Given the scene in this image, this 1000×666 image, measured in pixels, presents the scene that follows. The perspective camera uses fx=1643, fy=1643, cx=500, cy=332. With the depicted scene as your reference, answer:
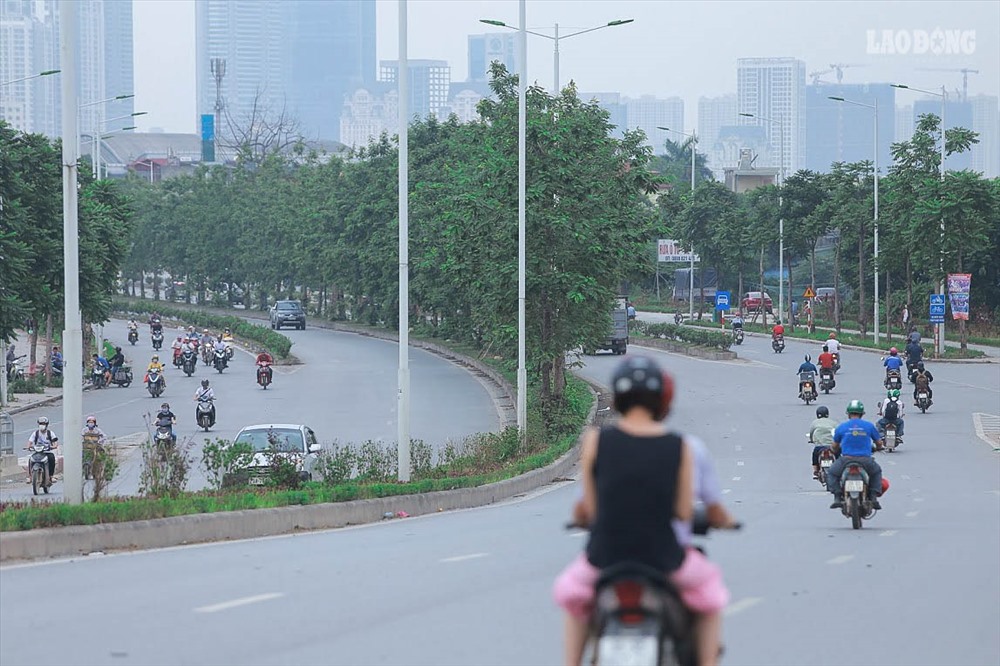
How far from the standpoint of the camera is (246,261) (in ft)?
362

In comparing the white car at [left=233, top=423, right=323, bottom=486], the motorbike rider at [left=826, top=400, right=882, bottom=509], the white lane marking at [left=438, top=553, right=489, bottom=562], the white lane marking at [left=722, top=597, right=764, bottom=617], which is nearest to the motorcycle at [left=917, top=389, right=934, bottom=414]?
the white car at [left=233, top=423, right=323, bottom=486]

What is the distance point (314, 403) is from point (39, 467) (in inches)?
853

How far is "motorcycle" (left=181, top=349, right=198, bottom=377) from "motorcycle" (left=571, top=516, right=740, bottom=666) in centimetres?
6014

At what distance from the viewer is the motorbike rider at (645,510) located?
17.5ft

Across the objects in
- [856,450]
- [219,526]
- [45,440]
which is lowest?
[45,440]

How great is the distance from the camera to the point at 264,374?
5650cm

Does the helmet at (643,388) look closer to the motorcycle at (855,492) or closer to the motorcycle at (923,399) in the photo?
the motorcycle at (855,492)

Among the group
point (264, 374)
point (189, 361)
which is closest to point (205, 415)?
point (264, 374)

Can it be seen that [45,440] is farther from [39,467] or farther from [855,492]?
[855,492]

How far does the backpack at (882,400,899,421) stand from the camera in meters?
35.9

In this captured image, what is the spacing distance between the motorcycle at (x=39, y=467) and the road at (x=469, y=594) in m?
10.0

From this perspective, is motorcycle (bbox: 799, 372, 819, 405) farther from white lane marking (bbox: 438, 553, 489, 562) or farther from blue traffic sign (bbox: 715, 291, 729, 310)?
blue traffic sign (bbox: 715, 291, 729, 310)

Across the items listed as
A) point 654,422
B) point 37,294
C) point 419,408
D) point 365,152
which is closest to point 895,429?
point 419,408

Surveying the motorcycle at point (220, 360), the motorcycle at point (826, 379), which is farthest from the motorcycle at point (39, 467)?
the motorcycle at point (220, 360)
